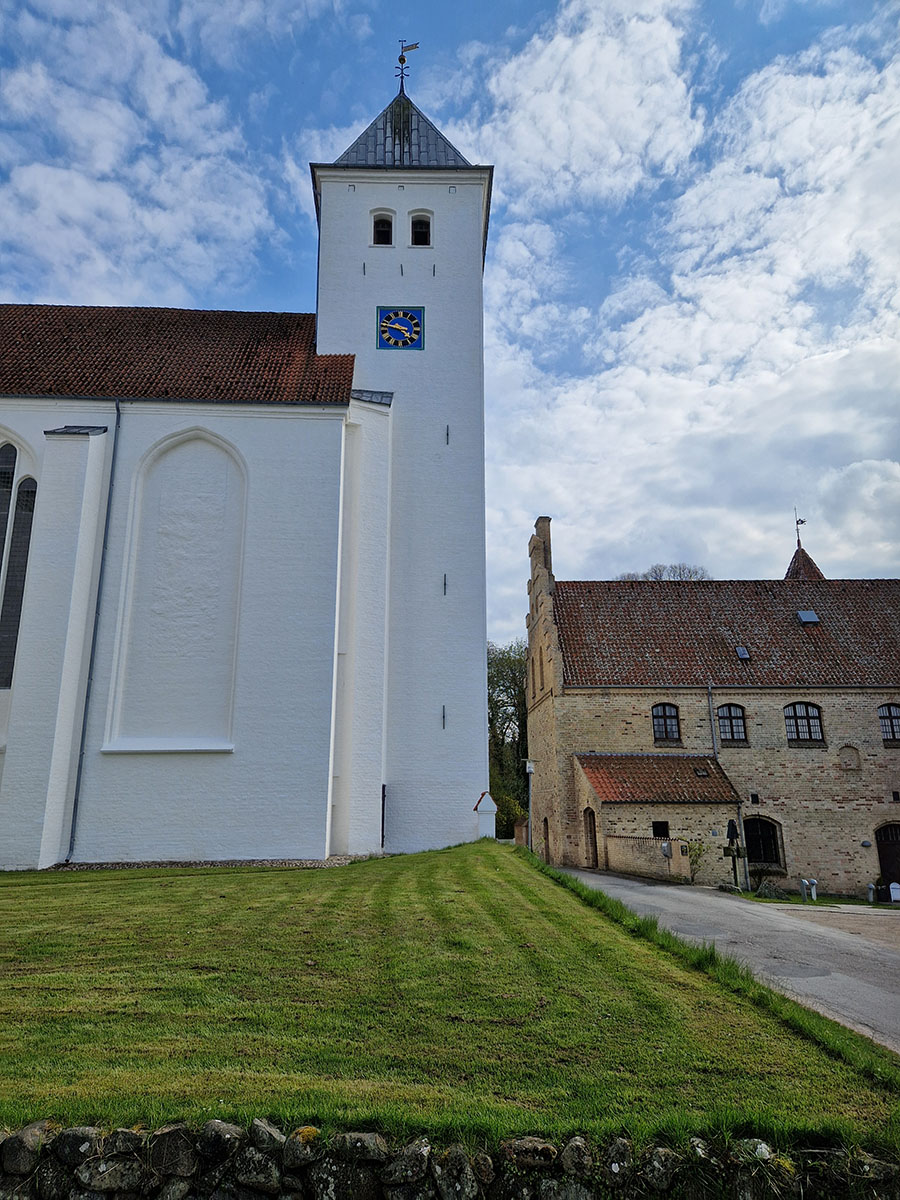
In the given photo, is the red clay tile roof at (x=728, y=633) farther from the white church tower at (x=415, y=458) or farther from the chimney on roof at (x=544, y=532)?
the white church tower at (x=415, y=458)

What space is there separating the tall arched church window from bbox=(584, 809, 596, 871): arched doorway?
16.3 meters

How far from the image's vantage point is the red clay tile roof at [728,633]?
26.2 metres

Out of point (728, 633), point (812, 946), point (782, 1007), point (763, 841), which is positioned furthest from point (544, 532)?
point (782, 1007)

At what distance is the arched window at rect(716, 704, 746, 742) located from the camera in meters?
25.5

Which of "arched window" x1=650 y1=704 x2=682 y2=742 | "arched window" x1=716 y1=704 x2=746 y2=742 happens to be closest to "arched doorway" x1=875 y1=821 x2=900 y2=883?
"arched window" x1=716 y1=704 x2=746 y2=742

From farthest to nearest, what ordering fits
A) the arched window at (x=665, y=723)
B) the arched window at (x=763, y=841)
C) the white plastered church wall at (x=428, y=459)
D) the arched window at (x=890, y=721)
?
1. the arched window at (x=890, y=721)
2. the arched window at (x=665, y=723)
3. the arched window at (x=763, y=841)
4. the white plastered church wall at (x=428, y=459)

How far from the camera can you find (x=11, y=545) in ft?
49.8

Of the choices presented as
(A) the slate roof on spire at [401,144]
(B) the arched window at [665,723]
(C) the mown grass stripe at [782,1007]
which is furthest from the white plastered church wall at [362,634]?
(B) the arched window at [665,723]

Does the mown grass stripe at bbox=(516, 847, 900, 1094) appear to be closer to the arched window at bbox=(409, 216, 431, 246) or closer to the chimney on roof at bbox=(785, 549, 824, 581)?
the arched window at bbox=(409, 216, 431, 246)

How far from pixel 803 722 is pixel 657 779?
21.0ft

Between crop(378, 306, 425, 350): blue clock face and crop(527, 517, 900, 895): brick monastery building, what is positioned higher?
crop(378, 306, 425, 350): blue clock face

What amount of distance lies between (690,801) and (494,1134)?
19989 millimetres

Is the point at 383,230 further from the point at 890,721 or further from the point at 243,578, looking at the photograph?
the point at 890,721

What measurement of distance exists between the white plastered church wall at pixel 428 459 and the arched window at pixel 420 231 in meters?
0.24
